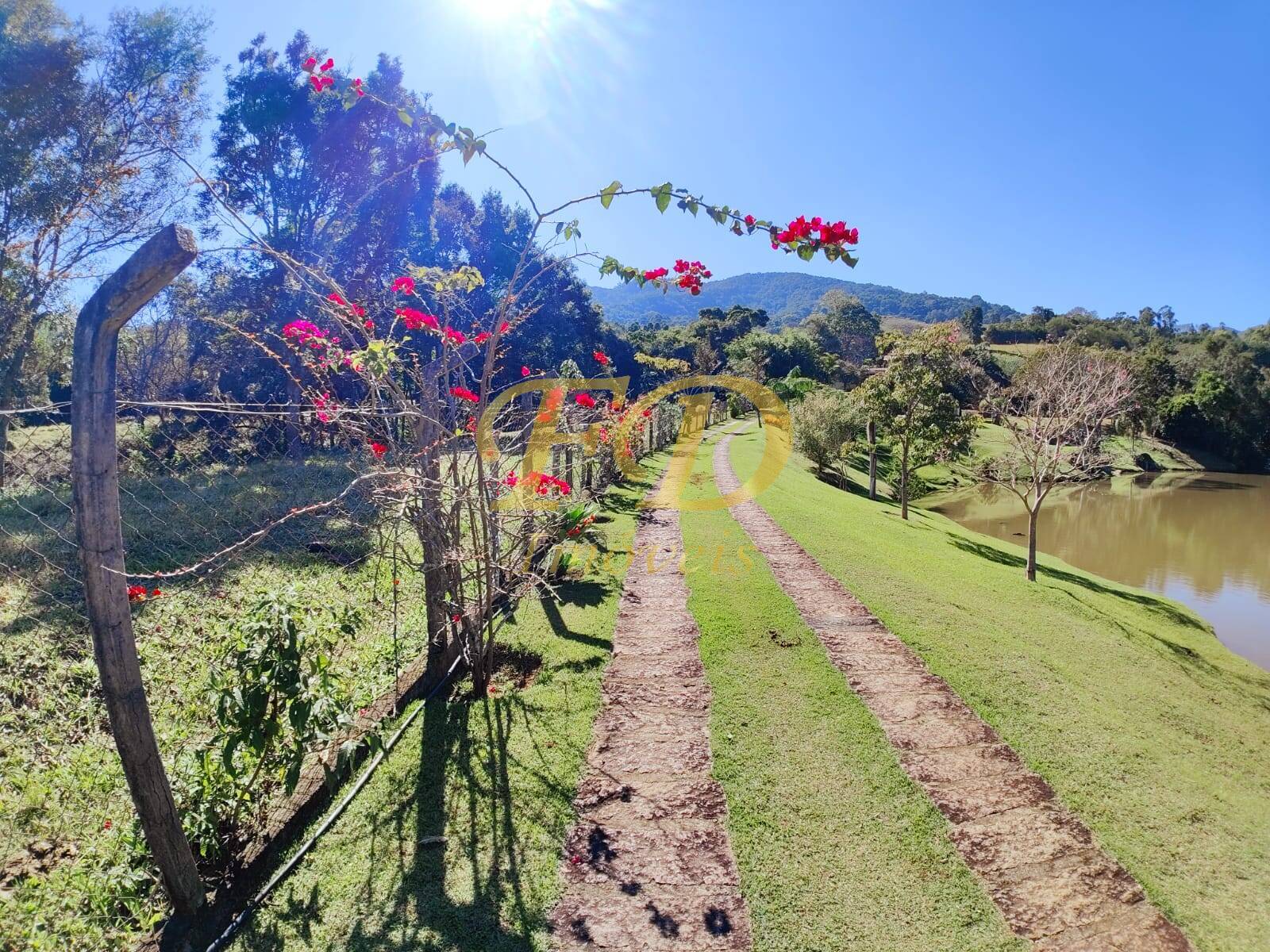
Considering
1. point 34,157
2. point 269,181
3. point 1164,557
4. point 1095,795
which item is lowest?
point 1164,557

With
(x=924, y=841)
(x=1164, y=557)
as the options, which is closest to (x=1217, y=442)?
(x=1164, y=557)

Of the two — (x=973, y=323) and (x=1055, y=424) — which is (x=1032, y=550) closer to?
(x=1055, y=424)

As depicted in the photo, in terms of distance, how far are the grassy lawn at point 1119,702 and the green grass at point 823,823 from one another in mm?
926

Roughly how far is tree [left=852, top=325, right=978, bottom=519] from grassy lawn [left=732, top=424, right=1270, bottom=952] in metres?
4.17

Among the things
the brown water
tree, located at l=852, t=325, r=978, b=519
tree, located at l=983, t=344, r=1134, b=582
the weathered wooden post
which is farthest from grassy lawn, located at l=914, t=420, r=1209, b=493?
the weathered wooden post

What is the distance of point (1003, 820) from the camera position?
10.9 feet

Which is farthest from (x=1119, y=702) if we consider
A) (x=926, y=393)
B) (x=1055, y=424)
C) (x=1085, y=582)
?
(x=926, y=393)

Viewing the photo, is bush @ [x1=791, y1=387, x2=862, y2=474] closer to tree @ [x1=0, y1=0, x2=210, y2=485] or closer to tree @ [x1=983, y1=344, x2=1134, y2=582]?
tree @ [x1=983, y1=344, x2=1134, y2=582]

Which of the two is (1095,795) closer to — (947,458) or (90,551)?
(90,551)

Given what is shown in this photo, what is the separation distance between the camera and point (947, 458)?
550 inches

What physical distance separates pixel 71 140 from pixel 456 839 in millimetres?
14967

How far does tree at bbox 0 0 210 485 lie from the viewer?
34.5 feet

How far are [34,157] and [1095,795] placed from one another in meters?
16.7

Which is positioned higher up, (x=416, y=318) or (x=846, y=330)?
(x=846, y=330)
